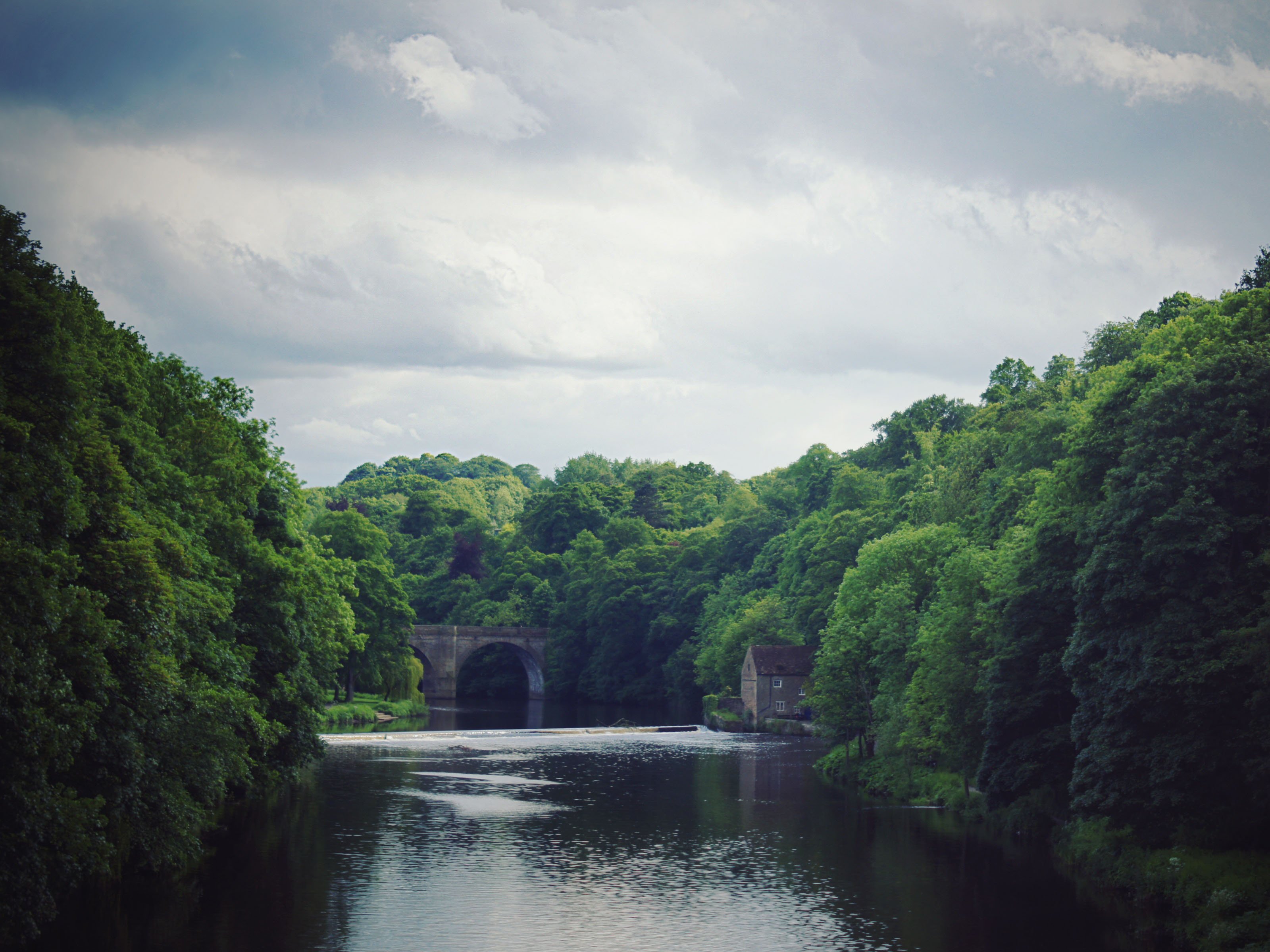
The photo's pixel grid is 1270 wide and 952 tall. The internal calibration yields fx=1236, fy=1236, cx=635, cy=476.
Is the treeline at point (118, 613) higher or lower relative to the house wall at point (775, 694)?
higher

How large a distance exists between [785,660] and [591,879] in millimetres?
41930

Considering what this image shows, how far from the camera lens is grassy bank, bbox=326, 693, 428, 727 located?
6962cm

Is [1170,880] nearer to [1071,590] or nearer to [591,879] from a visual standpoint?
[1071,590]

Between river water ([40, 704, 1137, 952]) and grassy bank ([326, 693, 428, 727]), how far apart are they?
23.3m

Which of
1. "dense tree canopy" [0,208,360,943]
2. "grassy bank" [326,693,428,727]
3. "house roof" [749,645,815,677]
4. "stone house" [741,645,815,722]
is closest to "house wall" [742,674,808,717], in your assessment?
"stone house" [741,645,815,722]

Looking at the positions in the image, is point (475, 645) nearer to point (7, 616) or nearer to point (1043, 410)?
point (1043, 410)

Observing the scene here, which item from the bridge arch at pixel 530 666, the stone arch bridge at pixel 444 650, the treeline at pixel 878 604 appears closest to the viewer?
the treeline at pixel 878 604

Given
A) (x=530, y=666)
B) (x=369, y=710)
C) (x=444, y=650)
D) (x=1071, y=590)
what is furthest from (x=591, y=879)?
(x=530, y=666)

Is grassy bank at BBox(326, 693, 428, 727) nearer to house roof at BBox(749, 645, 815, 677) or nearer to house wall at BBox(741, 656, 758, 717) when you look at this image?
house wall at BBox(741, 656, 758, 717)

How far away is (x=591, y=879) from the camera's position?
30.3 meters

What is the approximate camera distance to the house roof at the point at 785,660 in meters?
70.7

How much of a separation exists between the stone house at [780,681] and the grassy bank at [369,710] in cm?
2184

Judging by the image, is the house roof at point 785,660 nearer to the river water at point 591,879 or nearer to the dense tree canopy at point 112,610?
the river water at point 591,879

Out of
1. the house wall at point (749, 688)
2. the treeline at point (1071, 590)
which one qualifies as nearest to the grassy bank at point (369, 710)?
the treeline at point (1071, 590)
